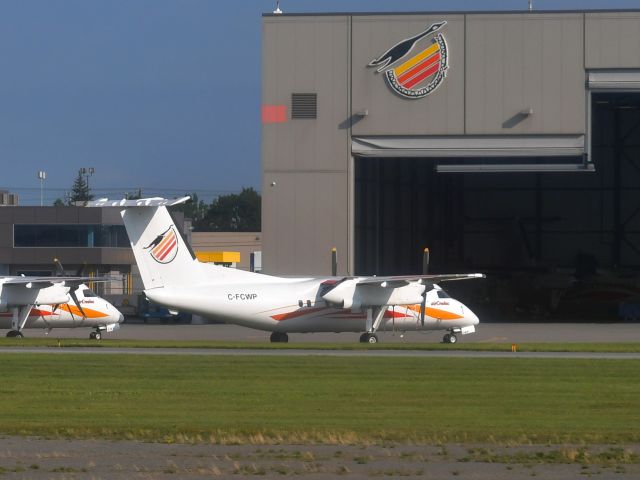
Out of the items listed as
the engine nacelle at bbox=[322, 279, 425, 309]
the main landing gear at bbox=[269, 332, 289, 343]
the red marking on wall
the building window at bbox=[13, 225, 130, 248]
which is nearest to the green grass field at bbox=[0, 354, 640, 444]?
the engine nacelle at bbox=[322, 279, 425, 309]

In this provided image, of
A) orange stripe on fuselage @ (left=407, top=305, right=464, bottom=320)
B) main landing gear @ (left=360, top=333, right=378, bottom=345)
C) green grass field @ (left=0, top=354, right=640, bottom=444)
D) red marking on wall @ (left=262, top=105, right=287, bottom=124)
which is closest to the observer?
green grass field @ (left=0, top=354, right=640, bottom=444)

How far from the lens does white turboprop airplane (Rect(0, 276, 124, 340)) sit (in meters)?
41.9

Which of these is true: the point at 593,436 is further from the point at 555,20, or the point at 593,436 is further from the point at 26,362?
the point at 555,20

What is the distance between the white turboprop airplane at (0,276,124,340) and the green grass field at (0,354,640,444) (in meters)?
12.3

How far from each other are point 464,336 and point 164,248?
43.4 feet

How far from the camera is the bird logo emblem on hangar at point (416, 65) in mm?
47281

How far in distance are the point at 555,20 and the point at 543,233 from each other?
77.4ft

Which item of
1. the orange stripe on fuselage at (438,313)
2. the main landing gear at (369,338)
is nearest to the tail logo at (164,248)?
the main landing gear at (369,338)

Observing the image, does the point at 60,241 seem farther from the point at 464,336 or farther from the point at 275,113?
the point at 464,336

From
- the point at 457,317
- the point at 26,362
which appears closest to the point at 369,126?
the point at 457,317

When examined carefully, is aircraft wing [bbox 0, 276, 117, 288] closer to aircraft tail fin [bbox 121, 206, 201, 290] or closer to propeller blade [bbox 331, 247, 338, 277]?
aircraft tail fin [bbox 121, 206, 201, 290]

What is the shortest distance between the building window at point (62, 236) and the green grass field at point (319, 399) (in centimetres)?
4887

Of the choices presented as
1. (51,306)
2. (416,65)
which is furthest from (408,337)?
(51,306)

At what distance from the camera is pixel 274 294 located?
1474 inches
